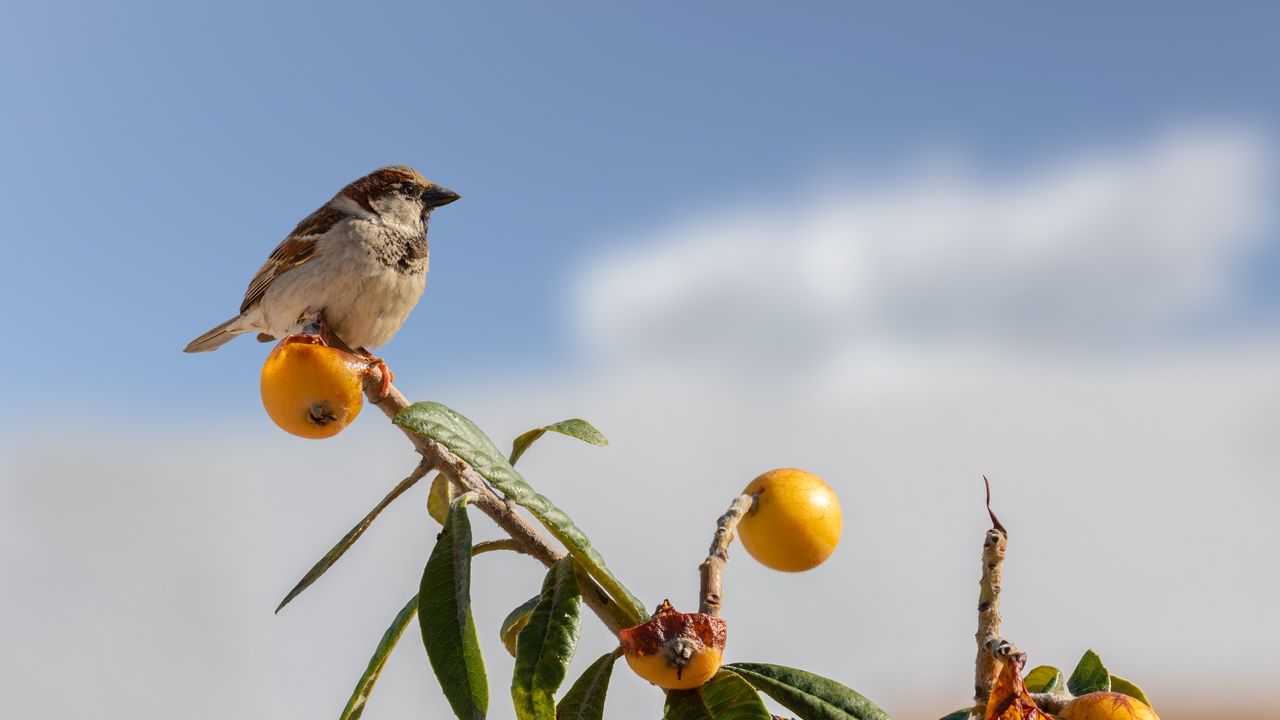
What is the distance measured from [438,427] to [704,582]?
15.2 inches

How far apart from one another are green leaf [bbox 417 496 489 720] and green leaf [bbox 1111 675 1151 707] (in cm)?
86

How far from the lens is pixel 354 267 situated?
2.95 m

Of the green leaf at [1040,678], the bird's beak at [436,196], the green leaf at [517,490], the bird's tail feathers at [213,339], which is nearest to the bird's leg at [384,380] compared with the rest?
the green leaf at [517,490]

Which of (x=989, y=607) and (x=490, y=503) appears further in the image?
(x=490, y=503)

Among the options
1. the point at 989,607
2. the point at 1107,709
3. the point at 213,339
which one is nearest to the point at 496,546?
the point at 989,607

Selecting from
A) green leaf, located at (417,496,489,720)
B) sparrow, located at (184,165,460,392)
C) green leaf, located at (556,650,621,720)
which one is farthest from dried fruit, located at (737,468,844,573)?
sparrow, located at (184,165,460,392)

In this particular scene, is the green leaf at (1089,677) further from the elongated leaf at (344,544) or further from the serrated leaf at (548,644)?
the elongated leaf at (344,544)

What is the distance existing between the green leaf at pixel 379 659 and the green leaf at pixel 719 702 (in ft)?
1.45

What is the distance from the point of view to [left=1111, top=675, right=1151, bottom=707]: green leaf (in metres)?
1.33

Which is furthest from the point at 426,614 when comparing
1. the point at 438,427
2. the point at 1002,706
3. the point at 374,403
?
the point at 1002,706

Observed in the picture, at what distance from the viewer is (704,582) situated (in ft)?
3.98

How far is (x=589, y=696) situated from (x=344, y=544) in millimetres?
450

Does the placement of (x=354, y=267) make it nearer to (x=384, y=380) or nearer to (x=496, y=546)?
(x=384, y=380)

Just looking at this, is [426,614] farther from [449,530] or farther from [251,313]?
[251,313]
